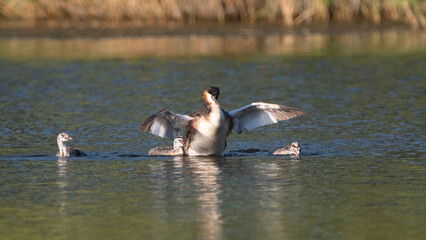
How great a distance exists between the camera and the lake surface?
1052 cm

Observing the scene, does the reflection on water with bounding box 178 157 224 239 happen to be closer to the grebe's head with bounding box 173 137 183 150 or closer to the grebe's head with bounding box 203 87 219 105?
the grebe's head with bounding box 173 137 183 150

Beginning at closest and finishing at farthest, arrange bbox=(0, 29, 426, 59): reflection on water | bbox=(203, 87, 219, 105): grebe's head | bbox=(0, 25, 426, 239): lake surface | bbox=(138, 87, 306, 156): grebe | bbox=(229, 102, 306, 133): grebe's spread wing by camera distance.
Result: bbox=(0, 25, 426, 239): lake surface → bbox=(203, 87, 219, 105): grebe's head → bbox=(138, 87, 306, 156): grebe → bbox=(229, 102, 306, 133): grebe's spread wing → bbox=(0, 29, 426, 59): reflection on water

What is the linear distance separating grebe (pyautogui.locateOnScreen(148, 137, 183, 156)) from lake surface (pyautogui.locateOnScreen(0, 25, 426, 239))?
0.28 metres

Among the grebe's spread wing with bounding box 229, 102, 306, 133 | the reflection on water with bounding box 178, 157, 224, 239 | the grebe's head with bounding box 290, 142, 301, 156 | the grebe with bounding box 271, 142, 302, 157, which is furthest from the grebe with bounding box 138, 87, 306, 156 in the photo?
the grebe's head with bounding box 290, 142, 301, 156

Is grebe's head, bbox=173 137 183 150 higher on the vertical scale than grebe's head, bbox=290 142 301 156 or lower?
higher

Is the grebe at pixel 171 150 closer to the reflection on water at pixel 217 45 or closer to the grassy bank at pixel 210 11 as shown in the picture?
the reflection on water at pixel 217 45

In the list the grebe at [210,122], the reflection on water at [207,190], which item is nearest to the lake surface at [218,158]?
the reflection on water at [207,190]

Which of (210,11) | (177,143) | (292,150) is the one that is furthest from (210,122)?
(210,11)

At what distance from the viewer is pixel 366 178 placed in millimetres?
12820

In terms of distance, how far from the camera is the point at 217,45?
117ft

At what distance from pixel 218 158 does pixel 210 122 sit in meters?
0.64

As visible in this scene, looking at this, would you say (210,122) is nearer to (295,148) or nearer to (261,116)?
(261,116)

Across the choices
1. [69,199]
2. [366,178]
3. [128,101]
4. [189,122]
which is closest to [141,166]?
[189,122]

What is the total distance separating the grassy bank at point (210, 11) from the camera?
3875 centimetres
